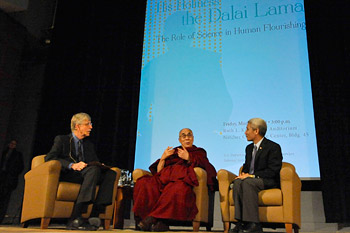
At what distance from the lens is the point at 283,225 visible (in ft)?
9.00

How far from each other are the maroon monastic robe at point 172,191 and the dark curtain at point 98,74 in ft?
4.34

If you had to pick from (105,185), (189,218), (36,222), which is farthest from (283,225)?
(36,222)

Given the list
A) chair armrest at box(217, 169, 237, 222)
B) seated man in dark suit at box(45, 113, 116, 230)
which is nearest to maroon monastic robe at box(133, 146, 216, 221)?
chair armrest at box(217, 169, 237, 222)

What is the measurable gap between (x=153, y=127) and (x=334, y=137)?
202 centimetres

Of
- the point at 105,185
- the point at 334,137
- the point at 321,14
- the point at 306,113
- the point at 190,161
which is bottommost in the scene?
the point at 105,185

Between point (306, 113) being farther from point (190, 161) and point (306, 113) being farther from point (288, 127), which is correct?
point (190, 161)

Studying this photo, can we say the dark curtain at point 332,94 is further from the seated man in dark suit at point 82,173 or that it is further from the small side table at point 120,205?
the seated man in dark suit at point 82,173

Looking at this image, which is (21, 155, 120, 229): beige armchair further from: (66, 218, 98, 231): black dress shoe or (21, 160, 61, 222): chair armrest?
(66, 218, 98, 231): black dress shoe

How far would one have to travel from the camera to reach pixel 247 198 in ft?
8.46

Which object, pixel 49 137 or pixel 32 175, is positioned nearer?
pixel 32 175

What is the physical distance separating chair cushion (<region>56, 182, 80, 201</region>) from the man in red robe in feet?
1.66

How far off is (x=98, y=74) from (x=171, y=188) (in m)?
2.53

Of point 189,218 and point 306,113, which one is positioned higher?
point 306,113

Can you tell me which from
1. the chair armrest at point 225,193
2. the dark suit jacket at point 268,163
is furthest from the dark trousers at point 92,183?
the dark suit jacket at point 268,163
